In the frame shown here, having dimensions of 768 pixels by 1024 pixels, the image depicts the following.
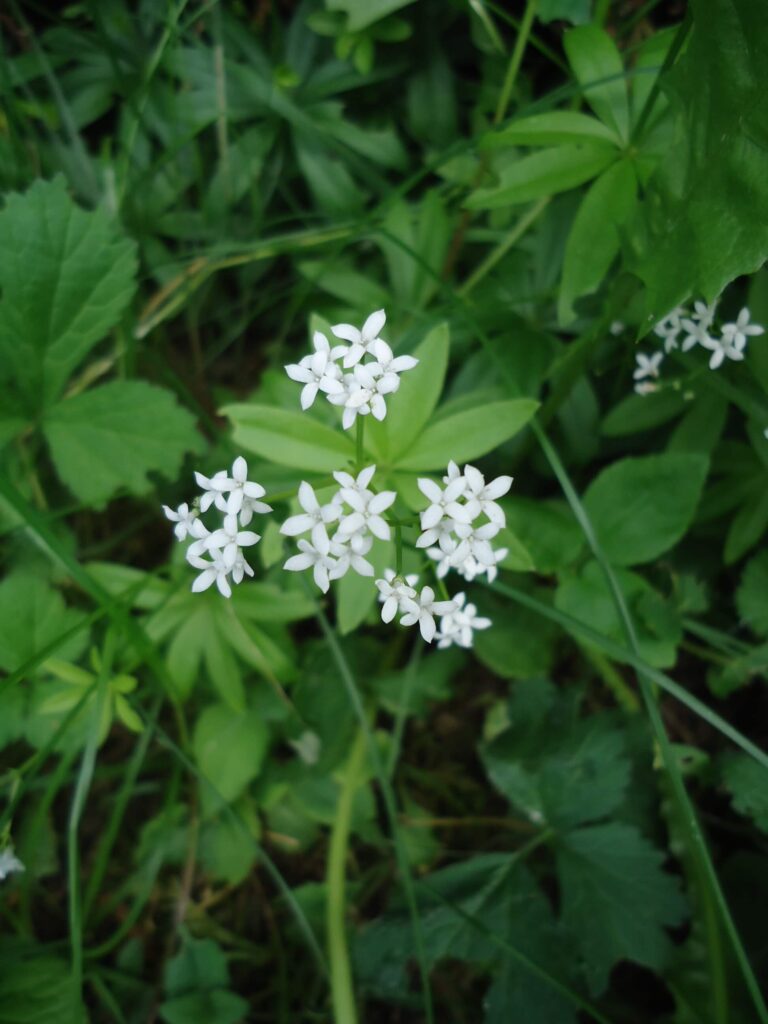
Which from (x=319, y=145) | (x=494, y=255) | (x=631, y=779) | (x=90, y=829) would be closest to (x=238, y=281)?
(x=319, y=145)

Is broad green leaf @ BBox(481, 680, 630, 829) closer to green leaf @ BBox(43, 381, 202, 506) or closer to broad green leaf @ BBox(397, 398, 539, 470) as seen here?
broad green leaf @ BBox(397, 398, 539, 470)

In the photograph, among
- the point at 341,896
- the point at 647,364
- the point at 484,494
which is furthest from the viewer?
the point at 341,896

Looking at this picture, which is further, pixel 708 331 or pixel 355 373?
pixel 708 331

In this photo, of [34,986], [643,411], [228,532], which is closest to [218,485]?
[228,532]

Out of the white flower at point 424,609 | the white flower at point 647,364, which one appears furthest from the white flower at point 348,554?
the white flower at point 647,364

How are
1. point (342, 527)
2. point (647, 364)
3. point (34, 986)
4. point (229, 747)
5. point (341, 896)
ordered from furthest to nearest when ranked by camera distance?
point (229, 747)
point (341, 896)
point (34, 986)
point (647, 364)
point (342, 527)

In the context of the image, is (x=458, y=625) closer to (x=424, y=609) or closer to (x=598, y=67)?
(x=424, y=609)
